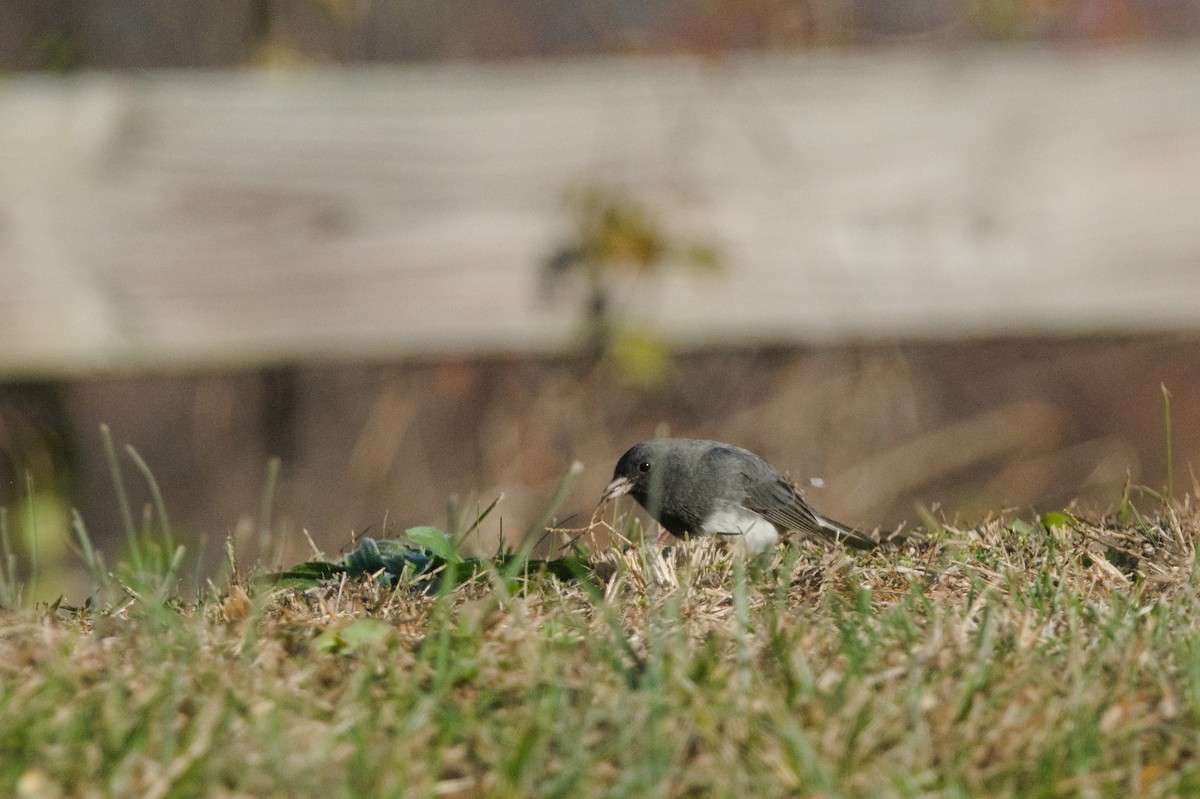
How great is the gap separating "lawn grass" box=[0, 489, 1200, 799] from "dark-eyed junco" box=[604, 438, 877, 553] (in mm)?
1404

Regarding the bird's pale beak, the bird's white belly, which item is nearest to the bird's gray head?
the bird's pale beak

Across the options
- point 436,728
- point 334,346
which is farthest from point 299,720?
point 334,346

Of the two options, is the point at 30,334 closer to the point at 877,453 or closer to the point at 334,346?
the point at 334,346

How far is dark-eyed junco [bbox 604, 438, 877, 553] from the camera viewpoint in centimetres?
406

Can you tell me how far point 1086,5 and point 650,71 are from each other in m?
2.12

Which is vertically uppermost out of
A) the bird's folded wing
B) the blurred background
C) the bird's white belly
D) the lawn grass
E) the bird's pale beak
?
the blurred background

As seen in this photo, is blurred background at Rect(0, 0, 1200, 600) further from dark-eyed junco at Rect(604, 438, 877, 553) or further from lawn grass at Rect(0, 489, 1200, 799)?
lawn grass at Rect(0, 489, 1200, 799)

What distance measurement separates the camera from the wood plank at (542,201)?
362 centimetres

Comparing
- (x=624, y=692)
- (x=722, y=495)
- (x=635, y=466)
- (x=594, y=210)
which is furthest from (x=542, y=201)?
(x=624, y=692)

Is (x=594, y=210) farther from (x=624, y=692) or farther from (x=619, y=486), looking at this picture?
(x=624, y=692)

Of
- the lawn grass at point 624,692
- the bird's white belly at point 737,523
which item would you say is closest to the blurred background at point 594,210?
the bird's white belly at point 737,523

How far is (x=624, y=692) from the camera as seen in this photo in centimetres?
199

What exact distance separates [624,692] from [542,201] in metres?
1.86

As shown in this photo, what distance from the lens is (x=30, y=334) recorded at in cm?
363
